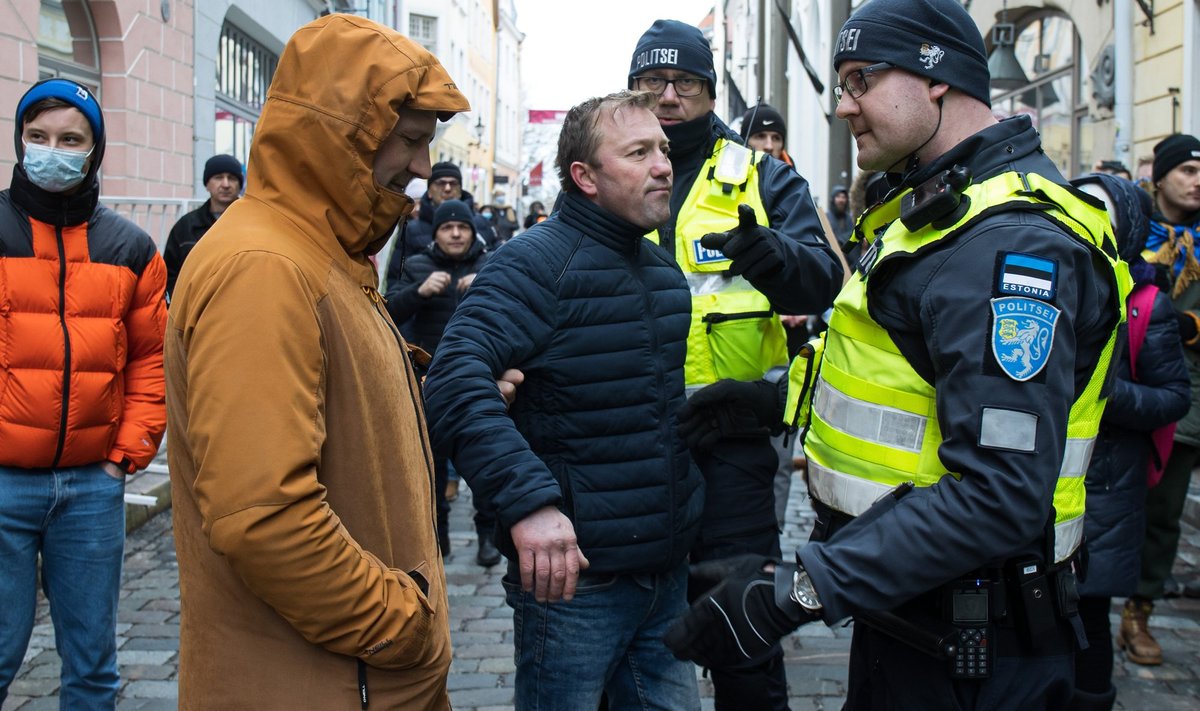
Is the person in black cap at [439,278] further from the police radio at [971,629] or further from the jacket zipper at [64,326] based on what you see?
the police radio at [971,629]

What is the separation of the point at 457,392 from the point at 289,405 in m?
0.84

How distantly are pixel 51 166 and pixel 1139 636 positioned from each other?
4.76m

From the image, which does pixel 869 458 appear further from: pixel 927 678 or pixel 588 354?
pixel 588 354

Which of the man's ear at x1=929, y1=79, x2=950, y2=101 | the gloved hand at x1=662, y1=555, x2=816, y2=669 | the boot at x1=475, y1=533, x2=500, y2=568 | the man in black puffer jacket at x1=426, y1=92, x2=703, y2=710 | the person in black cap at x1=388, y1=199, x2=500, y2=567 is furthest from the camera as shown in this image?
the person in black cap at x1=388, y1=199, x2=500, y2=567

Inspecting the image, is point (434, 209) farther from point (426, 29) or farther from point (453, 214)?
point (426, 29)

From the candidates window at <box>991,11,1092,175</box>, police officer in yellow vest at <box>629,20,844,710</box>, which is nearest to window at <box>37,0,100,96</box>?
police officer in yellow vest at <box>629,20,844,710</box>

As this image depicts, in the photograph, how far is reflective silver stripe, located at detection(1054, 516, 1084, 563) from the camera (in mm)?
2332

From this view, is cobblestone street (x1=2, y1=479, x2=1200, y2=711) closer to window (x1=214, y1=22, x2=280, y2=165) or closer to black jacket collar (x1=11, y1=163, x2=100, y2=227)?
black jacket collar (x1=11, y1=163, x2=100, y2=227)

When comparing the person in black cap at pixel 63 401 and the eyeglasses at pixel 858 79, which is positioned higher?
the eyeglasses at pixel 858 79

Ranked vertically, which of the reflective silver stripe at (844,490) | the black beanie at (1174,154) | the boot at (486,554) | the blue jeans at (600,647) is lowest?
the boot at (486,554)

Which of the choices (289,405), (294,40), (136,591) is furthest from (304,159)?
(136,591)

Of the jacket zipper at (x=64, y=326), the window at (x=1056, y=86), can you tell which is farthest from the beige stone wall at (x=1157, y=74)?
the jacket zipper at (x=64, y=326)

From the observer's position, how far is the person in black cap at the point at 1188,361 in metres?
5.25

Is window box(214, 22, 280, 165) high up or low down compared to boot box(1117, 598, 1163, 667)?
up
